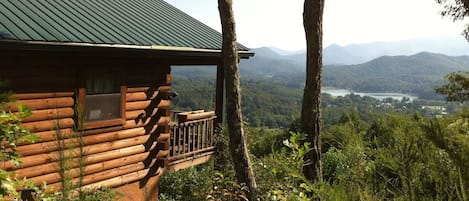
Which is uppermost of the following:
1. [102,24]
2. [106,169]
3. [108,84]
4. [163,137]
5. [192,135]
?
[102,24]

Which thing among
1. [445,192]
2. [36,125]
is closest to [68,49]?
[36,125]

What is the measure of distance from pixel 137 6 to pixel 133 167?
4717 mm

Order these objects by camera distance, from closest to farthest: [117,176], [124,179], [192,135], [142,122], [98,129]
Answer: [98,129] < [117,176] < [124,179] < [142,122] < [192,135]

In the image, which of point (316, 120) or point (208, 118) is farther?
point (208, 118)

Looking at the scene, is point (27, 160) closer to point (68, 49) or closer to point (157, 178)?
point (68, 49)

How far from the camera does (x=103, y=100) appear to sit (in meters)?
8.92

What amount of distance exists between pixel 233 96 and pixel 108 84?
267cm

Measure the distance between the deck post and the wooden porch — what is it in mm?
159

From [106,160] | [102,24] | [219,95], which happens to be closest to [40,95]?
[106,160]

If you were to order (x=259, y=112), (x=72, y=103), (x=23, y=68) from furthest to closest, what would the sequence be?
(x=259, y=112), (x=72, y=103), (x=23, y=68)

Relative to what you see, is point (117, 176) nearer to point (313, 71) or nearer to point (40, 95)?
point (40, 95)

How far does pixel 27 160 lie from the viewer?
7.60m

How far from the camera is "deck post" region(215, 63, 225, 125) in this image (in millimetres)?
11555

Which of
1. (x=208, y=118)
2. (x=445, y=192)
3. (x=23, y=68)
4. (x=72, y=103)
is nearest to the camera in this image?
(x=445, y=192)
